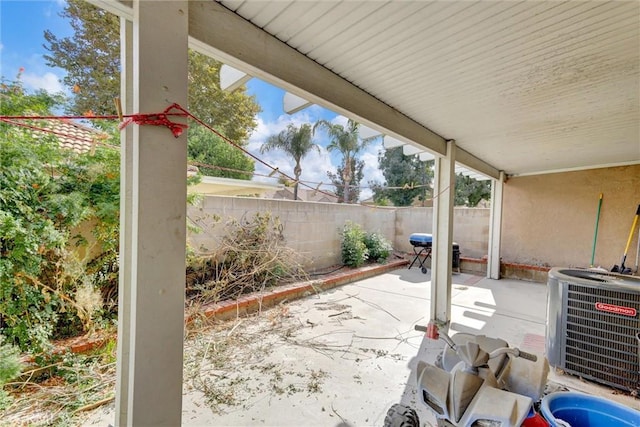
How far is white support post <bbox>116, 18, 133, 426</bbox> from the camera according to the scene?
4.30ft

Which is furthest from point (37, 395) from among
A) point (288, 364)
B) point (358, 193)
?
point (358, 193)

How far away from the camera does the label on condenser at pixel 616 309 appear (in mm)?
2219

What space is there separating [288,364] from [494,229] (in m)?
6.16

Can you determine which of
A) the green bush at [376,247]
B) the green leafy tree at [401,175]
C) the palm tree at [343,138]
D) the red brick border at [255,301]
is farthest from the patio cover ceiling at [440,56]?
the green leafy tree at [401,175]

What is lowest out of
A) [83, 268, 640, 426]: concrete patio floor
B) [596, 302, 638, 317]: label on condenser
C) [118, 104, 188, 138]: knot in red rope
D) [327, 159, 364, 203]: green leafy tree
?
[83, 268, 640, 426]: concrete patio floor

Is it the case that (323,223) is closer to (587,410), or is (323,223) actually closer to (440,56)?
(440,56)

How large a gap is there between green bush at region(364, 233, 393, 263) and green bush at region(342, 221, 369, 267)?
430 mm

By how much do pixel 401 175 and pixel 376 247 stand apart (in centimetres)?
943

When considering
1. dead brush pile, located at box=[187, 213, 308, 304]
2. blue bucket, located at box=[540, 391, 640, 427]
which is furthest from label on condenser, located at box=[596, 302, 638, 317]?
dead brush pile, located at box=[187, 213, 308, 304]

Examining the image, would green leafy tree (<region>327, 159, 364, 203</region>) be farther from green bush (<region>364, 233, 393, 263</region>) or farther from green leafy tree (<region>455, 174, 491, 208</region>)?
green bush (<region>364, 233, 393, 263</region>)

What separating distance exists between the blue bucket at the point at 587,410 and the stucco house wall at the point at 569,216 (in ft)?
19.5

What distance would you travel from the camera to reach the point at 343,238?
6891mm

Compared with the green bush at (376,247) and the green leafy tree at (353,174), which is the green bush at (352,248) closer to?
the green bush at (376,247)

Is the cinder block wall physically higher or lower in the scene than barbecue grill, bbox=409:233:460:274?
higher
